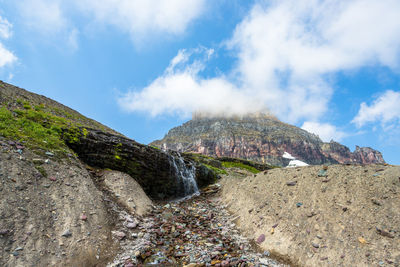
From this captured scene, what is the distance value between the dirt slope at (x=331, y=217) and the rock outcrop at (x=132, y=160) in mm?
9992

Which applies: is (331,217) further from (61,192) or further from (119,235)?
(61,192)

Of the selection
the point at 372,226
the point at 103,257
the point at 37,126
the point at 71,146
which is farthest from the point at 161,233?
the point at 37,126

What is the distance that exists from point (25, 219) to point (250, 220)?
12589 millimetres

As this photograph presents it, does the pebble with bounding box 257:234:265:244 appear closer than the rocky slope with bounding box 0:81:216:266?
No

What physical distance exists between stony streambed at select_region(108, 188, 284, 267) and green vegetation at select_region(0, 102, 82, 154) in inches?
318

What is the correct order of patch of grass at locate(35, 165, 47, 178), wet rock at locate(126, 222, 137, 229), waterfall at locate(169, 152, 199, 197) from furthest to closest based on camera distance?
waterfall at locate(169, 152, 199, 197) < wet rock at locate(126, 222, 137, 229) < patch of grass at locate(35, 165, 47, 178)

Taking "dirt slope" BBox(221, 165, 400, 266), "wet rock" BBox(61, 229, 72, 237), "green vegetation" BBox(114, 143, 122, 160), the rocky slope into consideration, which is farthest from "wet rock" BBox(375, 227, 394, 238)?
"green vegetation" BBox(114, 143, 122, 160)

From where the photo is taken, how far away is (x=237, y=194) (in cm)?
1908

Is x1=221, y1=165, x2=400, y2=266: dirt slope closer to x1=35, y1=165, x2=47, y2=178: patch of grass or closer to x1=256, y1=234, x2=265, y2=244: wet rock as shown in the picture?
x1=256, y1=234, x2=265, y2=244: wet rock

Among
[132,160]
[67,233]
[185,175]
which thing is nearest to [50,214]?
[67,233]

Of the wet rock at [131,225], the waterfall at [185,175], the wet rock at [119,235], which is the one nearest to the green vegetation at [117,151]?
the waterfall at [185,175]

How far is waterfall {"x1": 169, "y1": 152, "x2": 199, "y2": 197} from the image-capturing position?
25078mm

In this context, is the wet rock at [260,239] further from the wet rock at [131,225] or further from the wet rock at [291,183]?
the wet rock at [131,225]

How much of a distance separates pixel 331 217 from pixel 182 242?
8.37m
